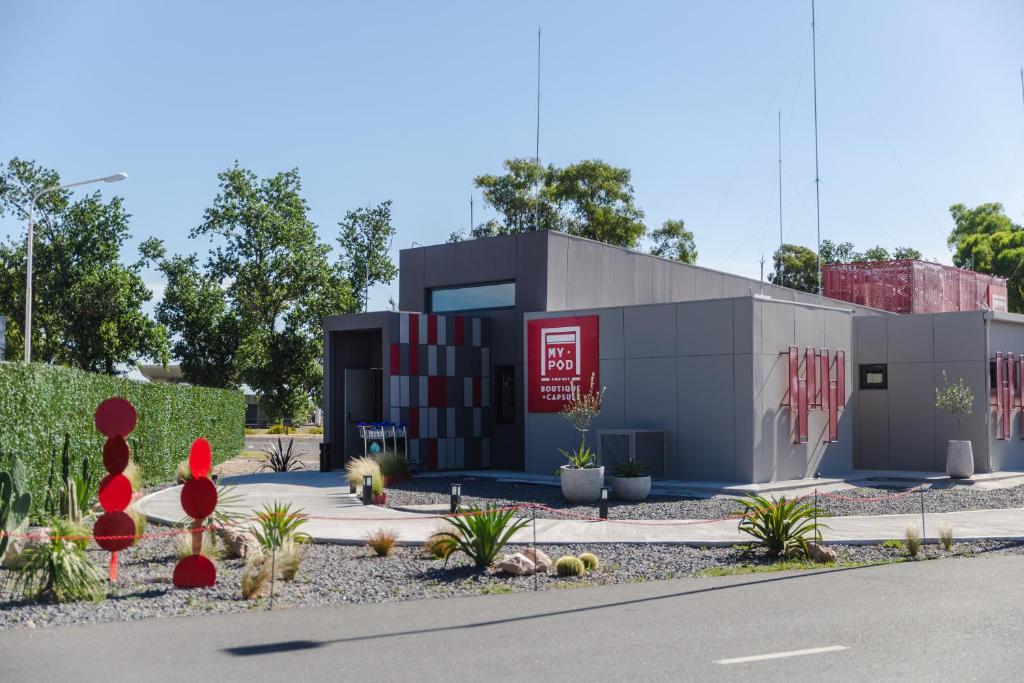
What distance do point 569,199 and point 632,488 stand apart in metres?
36.3

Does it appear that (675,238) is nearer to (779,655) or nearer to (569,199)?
(569,199)

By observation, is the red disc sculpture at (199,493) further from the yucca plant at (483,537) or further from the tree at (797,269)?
the tree at (797,269)

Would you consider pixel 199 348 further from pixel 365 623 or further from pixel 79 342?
pixel 365 623

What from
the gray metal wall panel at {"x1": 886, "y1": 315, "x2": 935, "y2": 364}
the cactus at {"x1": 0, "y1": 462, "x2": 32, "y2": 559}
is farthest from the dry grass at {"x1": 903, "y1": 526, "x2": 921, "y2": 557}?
the gray metal wall panel at {"x1": 886, "y1": 315, "x2": 935, "y2": 364}

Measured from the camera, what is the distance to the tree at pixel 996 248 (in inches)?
2106

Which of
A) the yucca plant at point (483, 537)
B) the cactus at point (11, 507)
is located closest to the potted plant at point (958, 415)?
the yucca plant at point (483, 537)

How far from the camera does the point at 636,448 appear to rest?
71.9ft

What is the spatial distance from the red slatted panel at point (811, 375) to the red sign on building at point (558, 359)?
14.9 feet

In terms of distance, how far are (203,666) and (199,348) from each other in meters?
41.7

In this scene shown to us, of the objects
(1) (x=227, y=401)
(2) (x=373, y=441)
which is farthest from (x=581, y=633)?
(1) (x=227, y=401)

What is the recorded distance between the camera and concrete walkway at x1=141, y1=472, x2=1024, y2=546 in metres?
14.1

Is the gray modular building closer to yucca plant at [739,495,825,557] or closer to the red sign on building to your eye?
the red sign on building

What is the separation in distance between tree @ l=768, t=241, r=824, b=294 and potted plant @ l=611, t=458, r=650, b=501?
161ft

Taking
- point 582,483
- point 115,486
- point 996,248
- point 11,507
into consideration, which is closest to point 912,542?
point 582,483
